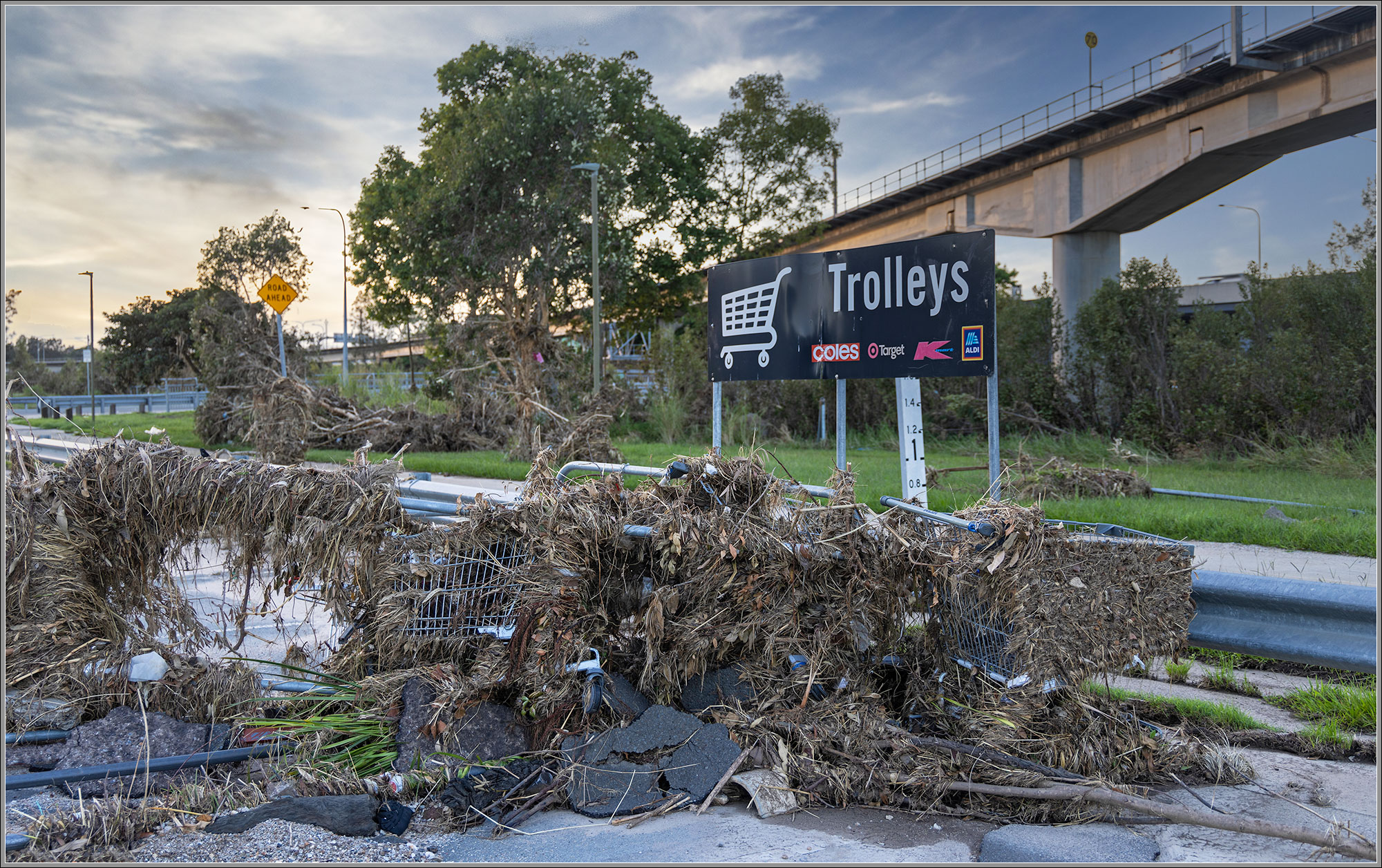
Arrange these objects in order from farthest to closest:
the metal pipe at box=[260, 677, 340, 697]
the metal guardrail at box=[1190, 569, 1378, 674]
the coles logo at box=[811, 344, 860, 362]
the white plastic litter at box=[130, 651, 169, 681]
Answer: the coles logo at box=[811, 344, 860, 362]
the white plastic litter at box=[130, 651, 169, 681]
the metal pipe at box=[260, 677, 340, 697]
the metal guardrail at box=[1190, 569, 1378, 674]

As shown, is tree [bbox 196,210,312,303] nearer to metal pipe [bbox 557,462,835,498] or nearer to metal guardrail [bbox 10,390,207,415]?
metal guardrail [bbox 10,390,207,415]

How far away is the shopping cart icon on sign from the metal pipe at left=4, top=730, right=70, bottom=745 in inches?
211

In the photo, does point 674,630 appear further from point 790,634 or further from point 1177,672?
point 1177,672

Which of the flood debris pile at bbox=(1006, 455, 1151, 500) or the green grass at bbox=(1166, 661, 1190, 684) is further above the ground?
the flood debris pile at bbox=(1006, 455, 1151, 500)

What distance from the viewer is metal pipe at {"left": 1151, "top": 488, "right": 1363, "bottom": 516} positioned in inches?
380

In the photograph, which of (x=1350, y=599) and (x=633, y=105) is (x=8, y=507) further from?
(x=633, y=105)

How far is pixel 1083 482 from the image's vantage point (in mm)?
11289

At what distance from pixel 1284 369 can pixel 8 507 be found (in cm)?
1793

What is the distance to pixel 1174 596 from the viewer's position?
3.77 m

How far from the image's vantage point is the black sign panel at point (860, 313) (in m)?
6.21

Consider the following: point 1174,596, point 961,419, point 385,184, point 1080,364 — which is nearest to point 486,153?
point 385,184

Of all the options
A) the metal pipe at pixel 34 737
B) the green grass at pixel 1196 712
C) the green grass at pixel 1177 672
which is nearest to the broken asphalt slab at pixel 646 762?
the green grass at pixel 1196 712

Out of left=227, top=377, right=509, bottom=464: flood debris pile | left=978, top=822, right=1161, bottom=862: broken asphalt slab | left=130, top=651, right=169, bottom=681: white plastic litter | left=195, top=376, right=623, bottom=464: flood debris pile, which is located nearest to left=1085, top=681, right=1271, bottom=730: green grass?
left=978, top=822, right=1161, bottom=862: broken asphalt slab

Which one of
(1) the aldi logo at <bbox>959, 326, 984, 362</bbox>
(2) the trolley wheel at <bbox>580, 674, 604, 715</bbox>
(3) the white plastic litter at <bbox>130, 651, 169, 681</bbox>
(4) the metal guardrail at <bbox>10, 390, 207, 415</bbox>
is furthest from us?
(4) the metal guardrail at <bbox>10, 390, 207, 415</bbox>
